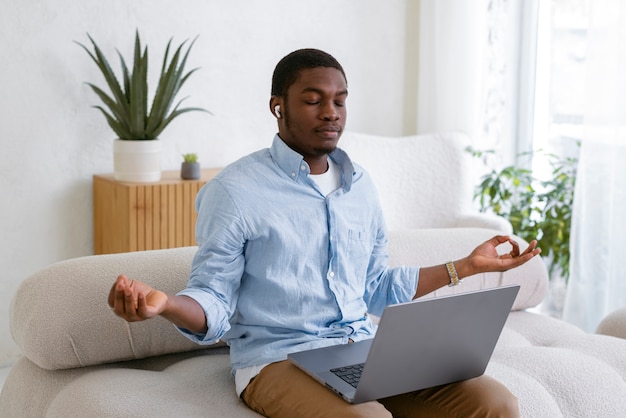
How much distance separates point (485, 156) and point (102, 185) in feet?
6.12

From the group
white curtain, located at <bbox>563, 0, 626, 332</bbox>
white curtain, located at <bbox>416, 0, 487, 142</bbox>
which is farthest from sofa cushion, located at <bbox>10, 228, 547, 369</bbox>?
white curtain, located at <bbox>416, 0, 487, 142</bbox>

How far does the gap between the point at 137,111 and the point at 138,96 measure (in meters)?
0.06

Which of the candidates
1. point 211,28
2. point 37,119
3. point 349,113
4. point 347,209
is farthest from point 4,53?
point 347,209

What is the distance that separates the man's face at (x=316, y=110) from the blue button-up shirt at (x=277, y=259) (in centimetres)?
4

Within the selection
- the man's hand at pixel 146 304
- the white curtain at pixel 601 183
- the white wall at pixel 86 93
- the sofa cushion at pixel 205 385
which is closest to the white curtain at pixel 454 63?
the white wall at pixel 86 93

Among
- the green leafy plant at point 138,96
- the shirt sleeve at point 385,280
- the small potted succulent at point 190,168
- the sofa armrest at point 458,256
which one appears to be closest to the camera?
the shirt sleeve at point 385,280

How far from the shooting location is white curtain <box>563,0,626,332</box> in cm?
344

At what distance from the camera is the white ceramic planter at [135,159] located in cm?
340

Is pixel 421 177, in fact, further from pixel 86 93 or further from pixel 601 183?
pixel 86 93

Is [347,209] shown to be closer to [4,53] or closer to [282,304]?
[282,304]

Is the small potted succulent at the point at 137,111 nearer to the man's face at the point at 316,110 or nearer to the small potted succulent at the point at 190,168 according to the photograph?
the small potted succulent at the point at 190,168

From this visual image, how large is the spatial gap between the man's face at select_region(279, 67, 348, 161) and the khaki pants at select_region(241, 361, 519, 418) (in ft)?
1.58

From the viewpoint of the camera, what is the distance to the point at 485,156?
14.2 ft

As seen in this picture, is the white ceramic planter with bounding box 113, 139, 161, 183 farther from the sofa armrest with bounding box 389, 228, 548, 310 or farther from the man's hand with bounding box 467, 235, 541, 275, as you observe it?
the man's hand with bounding box 467, 235, 541, 275
